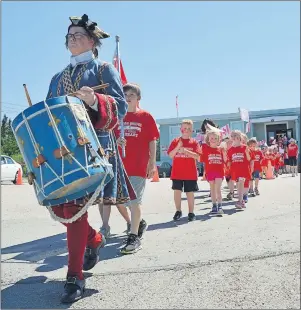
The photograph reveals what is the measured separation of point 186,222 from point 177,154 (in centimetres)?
112

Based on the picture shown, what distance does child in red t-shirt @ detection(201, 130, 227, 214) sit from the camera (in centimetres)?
667

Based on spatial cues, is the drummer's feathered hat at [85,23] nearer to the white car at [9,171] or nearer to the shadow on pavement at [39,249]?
the shadow on pavement at [39,249]

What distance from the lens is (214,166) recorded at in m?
6.93

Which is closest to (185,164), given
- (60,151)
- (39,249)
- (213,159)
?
(213,159)

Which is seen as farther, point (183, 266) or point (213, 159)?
point (213, 159)

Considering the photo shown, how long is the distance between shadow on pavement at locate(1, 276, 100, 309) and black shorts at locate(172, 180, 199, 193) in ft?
11.0

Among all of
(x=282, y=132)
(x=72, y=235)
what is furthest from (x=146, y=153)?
(x=282, y=132)

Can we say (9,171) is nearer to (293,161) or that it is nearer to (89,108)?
(293,161)

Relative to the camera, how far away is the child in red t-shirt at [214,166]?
667cm

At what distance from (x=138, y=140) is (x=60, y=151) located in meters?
2.14

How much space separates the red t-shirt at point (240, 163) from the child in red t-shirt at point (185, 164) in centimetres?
181

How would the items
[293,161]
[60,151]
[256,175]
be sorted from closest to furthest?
1. [60,151]
2. [256,175]
3. [293,161]

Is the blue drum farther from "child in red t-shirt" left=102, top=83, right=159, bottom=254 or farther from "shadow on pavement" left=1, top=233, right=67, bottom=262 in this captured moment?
"child in red t-shirt" left=102, top=83, right=159, bottom=254

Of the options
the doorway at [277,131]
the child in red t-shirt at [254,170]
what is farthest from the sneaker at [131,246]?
the doorway at [277,131]
